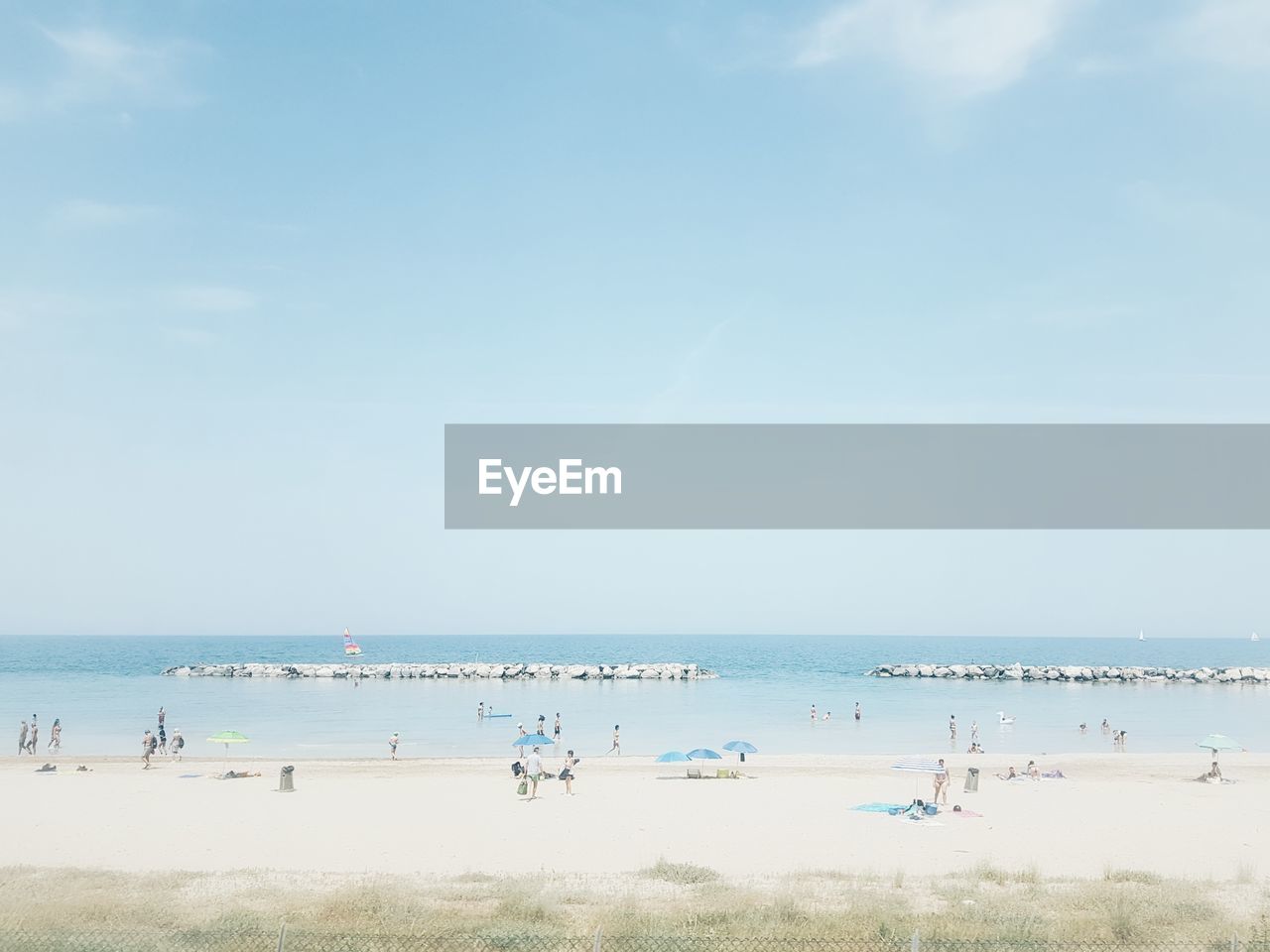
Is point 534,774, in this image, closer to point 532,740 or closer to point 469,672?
point 532,740

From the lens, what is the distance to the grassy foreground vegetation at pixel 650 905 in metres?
13.2

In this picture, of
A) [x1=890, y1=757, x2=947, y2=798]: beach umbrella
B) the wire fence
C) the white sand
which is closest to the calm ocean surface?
the white sand

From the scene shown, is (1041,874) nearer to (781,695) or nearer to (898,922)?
(898,922)

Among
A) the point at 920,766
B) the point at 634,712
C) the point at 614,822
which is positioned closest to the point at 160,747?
the point at 614,822

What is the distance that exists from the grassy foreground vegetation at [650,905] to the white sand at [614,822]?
1.84 meters

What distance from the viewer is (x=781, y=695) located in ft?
A: 279

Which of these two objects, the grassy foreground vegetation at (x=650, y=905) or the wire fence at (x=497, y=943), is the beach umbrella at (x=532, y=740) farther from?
the wire fence at (x=497, y=943)

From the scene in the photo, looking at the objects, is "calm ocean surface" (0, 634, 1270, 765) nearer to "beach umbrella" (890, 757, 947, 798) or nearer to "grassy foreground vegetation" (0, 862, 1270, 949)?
"beach umbrella" (890, 757, 947, 798)

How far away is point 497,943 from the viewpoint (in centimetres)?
1257

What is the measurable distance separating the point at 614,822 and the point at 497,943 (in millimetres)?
13595

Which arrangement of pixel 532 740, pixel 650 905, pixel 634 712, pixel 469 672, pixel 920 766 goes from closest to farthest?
pixel 650 905 → pixel 920 766 → pixel 532 740 → pixel 634 712 → pixel 469 672

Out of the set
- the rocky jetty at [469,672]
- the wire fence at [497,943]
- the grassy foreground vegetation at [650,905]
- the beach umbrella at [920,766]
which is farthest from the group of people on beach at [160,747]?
the rocky jetty at [469,672]

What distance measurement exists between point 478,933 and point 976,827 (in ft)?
54.2

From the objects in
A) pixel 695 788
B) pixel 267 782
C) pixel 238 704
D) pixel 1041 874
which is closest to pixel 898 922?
pixel 1041 874
